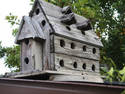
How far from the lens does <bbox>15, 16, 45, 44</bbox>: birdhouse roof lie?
14.9 feet

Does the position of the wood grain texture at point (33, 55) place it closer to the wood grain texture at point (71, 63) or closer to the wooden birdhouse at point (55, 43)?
the wooden birdhouse at point (55, 43)

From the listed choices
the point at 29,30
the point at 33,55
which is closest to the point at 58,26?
the point at 29,30

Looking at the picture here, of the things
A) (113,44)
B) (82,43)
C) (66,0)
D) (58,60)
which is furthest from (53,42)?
(113,44)

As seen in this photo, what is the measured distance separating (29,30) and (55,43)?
64 centimetres

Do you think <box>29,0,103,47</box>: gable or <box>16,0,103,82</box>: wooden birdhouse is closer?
<box>16,0,103,82</box>: wooden birdhouse

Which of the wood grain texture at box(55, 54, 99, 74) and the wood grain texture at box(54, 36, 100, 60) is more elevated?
the wood grain texture at box(54, 36, 100, 60)

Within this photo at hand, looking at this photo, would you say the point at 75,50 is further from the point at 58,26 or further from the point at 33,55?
the point at 33,55

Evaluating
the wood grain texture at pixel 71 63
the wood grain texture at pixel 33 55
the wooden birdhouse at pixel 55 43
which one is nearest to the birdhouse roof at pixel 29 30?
the wooden birdhouse at pixel 55 43

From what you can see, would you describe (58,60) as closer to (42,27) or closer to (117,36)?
(42,27)

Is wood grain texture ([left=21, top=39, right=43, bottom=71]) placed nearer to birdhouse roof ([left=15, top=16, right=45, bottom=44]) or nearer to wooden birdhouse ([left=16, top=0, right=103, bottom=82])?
wooden birdhouse ([left=16, top=0, right=103, bottom=82])

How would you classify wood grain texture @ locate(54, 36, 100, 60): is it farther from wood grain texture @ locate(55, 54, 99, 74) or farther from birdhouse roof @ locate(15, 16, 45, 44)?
birdhouse roof @ locate(15, 16, 45, 44)

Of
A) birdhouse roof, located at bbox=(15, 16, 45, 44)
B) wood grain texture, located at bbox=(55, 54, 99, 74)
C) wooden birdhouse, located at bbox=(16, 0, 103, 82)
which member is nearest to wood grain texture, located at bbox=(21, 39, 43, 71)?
wooden birdhouse, located at bbox=(16, 0, 103, 82)

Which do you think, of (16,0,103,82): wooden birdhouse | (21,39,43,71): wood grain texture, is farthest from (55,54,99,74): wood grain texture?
(21,39,43,71): wood grain texture

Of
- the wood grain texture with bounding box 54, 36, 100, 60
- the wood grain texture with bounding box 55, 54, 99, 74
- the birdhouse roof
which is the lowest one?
the wood grain texture with bounding box 55, 54, 99, 74
